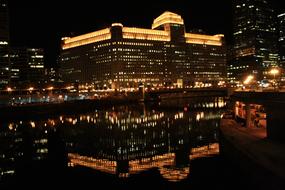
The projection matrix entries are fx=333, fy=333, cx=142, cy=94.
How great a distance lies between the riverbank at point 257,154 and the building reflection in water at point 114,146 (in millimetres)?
3087

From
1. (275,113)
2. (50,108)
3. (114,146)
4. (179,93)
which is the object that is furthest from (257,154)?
(179,93)

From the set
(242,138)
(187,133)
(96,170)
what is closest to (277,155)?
(242,138)

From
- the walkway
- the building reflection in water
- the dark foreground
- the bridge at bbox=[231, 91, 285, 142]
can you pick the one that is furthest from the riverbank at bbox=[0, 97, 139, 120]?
the bridge at bbox=[231, 91, 285, 142]

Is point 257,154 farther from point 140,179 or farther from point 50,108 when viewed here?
point 50,108

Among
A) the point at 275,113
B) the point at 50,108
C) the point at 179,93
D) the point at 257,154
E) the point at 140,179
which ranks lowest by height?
the point at 140,179

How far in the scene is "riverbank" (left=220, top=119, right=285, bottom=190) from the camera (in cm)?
2608

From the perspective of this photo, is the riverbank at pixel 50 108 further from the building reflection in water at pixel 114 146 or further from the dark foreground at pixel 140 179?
the dark foreground at pixel 140 179

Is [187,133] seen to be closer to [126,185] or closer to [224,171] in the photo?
[224,171]

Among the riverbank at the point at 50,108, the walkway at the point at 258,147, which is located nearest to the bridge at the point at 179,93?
the riverbank at the point at 50,108

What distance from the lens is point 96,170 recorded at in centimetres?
3581

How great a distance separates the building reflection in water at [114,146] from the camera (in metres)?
37.8

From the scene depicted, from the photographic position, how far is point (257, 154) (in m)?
30.9

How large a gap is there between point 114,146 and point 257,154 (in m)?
23.6

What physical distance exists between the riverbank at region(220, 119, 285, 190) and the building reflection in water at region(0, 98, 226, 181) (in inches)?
122
